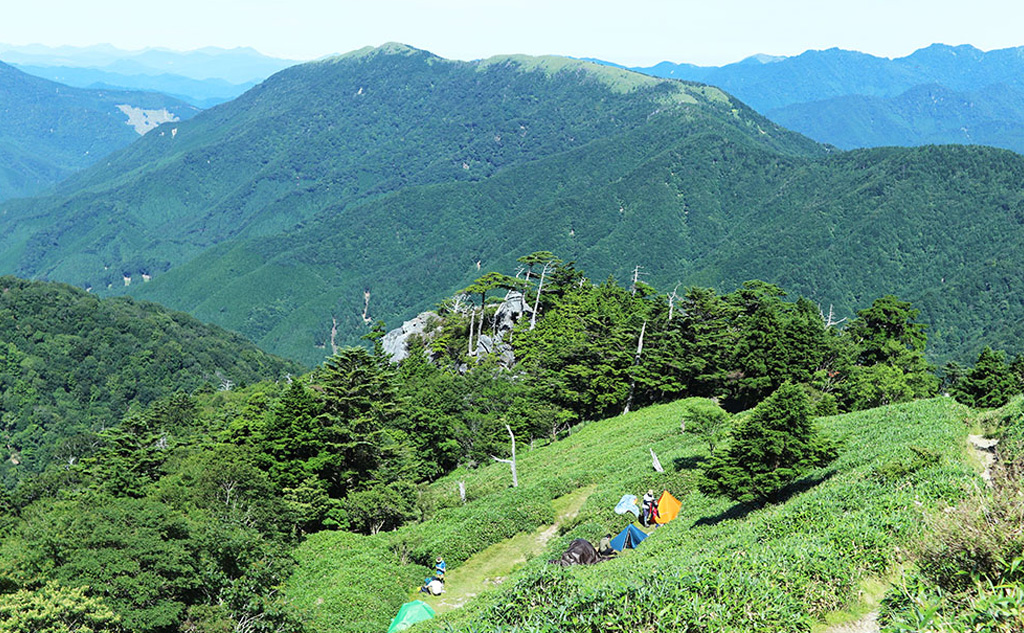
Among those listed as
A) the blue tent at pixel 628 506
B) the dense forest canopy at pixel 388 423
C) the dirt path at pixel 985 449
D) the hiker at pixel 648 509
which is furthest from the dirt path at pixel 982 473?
the blue tent at pixel 628 506

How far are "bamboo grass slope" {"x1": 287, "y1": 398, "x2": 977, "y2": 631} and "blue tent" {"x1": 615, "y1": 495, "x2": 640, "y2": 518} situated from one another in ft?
1.58

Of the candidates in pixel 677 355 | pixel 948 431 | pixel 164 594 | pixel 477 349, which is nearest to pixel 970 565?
pixel 948 431

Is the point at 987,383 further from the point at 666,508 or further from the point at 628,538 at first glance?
the point at 628,538

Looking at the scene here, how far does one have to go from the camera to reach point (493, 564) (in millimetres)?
32438

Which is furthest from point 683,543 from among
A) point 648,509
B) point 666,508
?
point 666,508

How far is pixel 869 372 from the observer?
183 feet

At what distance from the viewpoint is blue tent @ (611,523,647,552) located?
2864cm

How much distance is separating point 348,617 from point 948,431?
80.8 feet

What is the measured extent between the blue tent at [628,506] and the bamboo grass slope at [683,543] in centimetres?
48

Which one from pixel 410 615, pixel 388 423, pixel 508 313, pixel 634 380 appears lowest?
pixel 388 423

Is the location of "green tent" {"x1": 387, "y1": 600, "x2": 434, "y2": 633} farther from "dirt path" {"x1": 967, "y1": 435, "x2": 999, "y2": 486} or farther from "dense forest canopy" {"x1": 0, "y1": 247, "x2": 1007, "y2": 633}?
"dirt path" {"x1": 967, "y1": 435, "x2": 999, "y2": 486}

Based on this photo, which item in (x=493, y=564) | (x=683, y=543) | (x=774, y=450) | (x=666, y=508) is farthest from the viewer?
(x=493, y=564)

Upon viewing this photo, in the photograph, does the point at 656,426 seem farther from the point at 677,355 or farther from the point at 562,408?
the point at 562,408

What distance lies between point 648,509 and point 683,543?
6.16 metres
